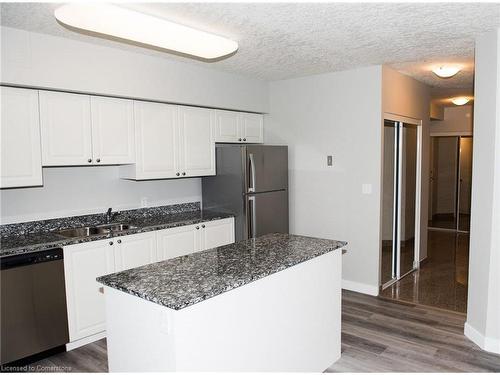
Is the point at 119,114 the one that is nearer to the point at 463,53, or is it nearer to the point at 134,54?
the point at 134,54

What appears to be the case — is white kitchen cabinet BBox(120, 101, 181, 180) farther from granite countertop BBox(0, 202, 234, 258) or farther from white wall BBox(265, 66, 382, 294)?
white wall BBox(265, 66, 382, 294)

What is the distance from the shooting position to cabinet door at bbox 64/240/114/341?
3184 mm

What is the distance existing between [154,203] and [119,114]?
1.19 m

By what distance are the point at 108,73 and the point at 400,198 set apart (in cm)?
353

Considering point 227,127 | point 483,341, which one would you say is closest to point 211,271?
point 483,341

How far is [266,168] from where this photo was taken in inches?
183

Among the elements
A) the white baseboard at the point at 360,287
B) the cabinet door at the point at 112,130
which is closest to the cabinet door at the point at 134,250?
the cabinet door at the point at 112,130

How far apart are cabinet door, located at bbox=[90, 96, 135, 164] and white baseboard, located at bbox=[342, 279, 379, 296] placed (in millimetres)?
2807

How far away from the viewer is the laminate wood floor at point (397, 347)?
9.68ft

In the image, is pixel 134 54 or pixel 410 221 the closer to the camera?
pixel 134 54

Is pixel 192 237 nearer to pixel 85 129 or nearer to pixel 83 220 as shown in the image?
pixel 83 220

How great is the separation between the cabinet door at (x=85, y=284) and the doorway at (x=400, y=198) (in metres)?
3.00

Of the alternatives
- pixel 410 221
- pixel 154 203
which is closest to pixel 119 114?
pixel 154 203

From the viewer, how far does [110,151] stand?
3607 millimetres
